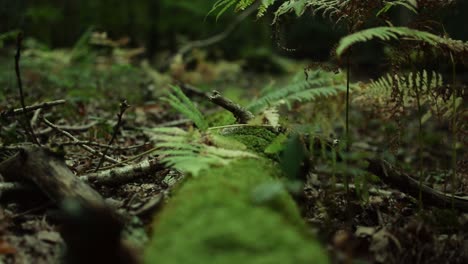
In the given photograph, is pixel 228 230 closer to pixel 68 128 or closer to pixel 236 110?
pixel 236 110

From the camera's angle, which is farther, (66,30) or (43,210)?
(66,30)

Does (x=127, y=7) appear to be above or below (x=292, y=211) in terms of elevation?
above

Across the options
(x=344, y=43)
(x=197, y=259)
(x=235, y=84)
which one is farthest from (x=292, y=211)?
(x=235, y=84)

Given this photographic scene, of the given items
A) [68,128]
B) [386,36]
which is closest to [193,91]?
[68,128]

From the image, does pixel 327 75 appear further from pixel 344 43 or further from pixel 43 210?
pixel 43 210

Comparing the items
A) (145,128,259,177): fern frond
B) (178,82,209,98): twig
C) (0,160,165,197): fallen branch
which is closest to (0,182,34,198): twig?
(0,160,165,197): fallen branch

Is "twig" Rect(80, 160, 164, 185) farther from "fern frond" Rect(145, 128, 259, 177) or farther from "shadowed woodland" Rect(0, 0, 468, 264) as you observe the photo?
"fern frond" Rect(145, 128, 259, 177)

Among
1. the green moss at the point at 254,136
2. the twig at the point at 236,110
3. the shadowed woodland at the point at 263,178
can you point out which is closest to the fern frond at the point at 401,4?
the shadowed woodland at the point at 263,178
